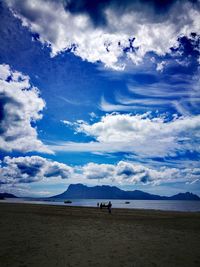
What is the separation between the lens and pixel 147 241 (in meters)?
15.1

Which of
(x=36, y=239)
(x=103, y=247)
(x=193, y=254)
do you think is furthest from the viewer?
(x=36, y=239)

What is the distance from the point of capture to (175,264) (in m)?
10.2

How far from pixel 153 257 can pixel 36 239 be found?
7590mm

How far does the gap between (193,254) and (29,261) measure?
26.3 ft

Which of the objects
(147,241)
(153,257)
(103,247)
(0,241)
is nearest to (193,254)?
(153,257)

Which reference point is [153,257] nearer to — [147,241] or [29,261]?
[147,241]

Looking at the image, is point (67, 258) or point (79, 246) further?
point (79, 246)

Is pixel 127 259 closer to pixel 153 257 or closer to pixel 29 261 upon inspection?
pixel 153 257

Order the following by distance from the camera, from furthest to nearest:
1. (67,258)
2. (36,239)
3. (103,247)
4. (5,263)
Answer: (36,239) < (103,247) < (67,258) < (5,263)

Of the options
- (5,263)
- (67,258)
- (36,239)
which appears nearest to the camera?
(5,263)

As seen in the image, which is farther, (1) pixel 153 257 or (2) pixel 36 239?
(2) pixel 36 239

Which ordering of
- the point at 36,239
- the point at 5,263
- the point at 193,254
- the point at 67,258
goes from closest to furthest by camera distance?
the point at 5,263
the point at 67,258
the point at 193,254
the point at 36,239

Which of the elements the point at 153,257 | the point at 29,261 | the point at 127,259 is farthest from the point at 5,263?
the point at 153,257

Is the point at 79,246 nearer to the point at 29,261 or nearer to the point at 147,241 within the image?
the point at 29,261
